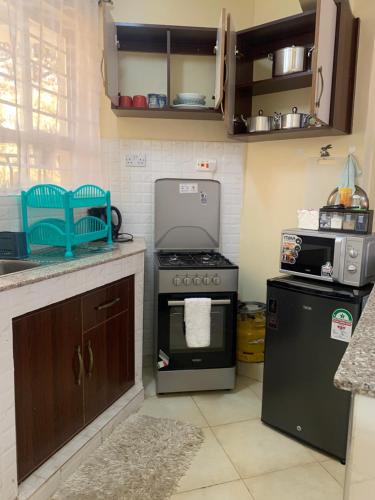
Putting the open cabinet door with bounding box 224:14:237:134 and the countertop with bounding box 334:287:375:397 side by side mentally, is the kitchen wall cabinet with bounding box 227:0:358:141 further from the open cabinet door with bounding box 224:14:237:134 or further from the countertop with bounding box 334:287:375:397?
the countertop with bounding box 334:287:375:397

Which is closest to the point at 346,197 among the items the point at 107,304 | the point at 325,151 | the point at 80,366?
the point at 325,151


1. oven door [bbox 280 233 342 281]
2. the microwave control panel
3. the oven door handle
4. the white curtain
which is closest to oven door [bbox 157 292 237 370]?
the oven door handle

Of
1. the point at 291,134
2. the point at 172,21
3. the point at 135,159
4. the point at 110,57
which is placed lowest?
the point at 135,159

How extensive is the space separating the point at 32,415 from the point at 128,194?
1644 mm

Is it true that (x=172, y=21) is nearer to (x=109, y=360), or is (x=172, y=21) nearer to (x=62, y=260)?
(x=62, y=260)

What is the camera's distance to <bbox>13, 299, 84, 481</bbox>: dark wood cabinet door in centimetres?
Result: 148

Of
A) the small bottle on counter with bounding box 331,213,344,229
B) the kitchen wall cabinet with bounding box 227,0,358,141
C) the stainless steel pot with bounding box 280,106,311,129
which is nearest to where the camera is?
the kitchen wall cabinet with bounding box 227,0,358,141

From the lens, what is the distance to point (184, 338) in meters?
2.40

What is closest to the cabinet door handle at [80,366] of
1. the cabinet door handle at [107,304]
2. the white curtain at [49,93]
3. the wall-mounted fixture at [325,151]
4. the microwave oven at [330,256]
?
the cabinet door handle at [107,304]

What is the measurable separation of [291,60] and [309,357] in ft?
5.40

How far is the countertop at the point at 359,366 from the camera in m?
0.78

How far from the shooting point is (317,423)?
1937mm

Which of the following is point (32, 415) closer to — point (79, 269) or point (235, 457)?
point (79, 269)

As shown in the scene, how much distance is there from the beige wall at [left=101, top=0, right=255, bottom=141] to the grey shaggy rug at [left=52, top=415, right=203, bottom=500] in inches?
73.8
